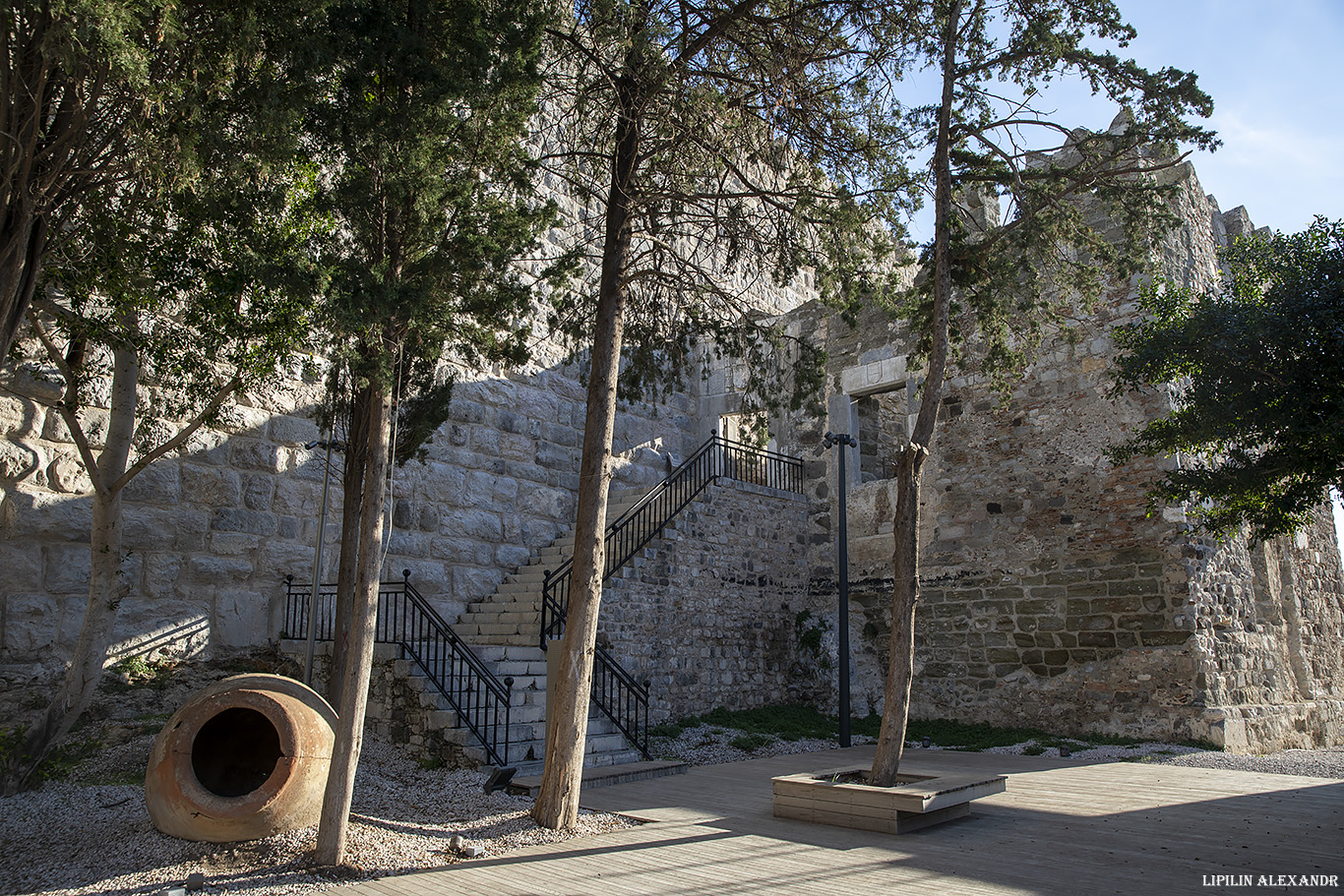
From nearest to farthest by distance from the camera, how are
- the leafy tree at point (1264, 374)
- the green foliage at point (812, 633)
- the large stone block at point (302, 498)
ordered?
the leafy tree at point (1264, 374) < the large stone block at point (302, 498) < the green foliage at point (812, 633)

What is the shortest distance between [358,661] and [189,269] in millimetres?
3591

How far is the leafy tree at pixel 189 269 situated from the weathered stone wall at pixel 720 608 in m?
5.05

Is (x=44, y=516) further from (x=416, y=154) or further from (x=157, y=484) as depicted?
(x=416, y=154)

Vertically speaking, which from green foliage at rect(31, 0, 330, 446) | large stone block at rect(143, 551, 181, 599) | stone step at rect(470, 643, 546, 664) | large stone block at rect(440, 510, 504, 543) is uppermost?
green foliage at rect(31, 0, 330, 446)

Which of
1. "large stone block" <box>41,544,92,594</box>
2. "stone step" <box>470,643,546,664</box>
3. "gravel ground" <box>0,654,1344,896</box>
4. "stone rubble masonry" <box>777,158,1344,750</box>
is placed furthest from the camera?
"stone rubble masonry" <box>777,158,1344,750</box>

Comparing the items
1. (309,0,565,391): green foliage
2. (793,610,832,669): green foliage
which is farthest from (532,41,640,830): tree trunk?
(793,610,832,669): green foliage

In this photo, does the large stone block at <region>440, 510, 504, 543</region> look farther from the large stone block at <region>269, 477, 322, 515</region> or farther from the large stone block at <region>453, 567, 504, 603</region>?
the large stone block at <region>269, 477, 322, 515</region>

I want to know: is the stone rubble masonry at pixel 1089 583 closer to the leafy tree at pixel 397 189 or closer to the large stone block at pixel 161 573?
the leafy tree at pixel 397 189

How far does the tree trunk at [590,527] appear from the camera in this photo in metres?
5.71

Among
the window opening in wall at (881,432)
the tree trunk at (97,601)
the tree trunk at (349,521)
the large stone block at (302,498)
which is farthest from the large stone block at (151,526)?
the window opening in wall at (881,432)

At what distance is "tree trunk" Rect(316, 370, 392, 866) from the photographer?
4684 mm

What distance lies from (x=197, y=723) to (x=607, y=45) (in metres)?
5.29

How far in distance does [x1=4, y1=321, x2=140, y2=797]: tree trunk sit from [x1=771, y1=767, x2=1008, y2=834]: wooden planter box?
4937 mm

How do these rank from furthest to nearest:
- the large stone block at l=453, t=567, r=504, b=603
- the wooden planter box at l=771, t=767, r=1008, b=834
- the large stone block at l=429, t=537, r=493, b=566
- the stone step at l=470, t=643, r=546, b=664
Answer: the large stone block at l=453, t=567, r=504, b=603 → the large stone block at l=429, t=537, r=493, b=566 → the stone step at l=470, t=643, r=546, b=664 → the wooden planter box at l=771, t=767, r=1008, b=834
